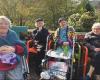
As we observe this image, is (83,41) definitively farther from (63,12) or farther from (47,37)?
(63,12)

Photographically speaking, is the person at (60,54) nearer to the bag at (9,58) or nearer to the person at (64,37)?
the person at (64,37)

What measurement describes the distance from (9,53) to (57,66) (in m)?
1.34

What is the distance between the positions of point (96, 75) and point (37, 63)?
4.86 feet

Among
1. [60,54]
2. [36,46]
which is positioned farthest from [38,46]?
[60,54]

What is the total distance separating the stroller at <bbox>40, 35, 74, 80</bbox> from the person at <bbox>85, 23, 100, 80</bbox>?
1.28 feet

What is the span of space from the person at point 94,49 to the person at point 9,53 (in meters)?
1.79

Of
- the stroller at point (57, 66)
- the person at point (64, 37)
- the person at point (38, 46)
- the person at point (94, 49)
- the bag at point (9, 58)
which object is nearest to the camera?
the bag at point (9, 58)

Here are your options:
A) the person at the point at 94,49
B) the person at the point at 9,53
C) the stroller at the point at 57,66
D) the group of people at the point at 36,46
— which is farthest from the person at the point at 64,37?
the person at the point at 9,53

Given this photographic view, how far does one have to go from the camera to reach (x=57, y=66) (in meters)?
6.18

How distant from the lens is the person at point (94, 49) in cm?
→ 645

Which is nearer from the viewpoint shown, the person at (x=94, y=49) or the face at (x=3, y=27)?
the face at (x=3, y=27)

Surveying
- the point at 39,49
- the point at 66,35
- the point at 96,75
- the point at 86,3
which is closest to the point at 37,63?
the point at 39,49

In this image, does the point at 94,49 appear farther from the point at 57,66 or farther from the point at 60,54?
the point at 57,66

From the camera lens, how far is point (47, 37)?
7.12 m
